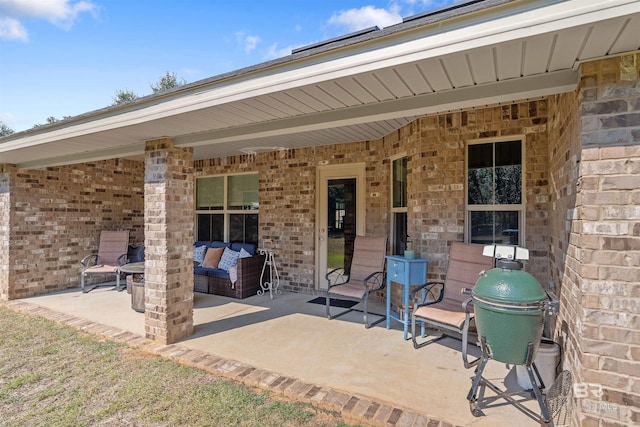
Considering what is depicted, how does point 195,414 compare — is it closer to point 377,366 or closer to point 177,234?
point 377,366

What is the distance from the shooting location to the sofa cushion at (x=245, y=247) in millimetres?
6254

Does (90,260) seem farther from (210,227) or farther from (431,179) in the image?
(431,179)

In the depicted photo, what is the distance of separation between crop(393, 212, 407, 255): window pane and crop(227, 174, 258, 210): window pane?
2902 millimetres

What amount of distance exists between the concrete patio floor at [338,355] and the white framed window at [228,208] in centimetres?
177

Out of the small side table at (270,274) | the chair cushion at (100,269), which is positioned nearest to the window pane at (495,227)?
the small side table at (270,274)

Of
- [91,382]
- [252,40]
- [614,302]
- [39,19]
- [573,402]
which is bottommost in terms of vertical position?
[91,382]

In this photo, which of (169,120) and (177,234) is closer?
(169,120)

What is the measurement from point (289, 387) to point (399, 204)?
3.14 m

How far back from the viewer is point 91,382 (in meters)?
2.86

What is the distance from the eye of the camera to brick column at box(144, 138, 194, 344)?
3.64 metres

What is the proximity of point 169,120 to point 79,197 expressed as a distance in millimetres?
4632

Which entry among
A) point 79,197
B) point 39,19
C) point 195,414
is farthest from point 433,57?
point 39,19

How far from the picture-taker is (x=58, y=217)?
6027 millimetres

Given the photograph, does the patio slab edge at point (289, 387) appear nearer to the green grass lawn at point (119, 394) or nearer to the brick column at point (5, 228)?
the green grass lawn at point (119, 394)
